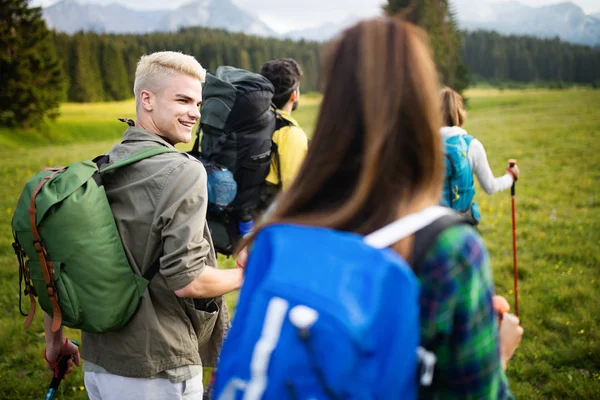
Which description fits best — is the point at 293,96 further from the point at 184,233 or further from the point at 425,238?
the point at 425,238

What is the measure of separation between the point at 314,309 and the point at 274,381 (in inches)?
8.0

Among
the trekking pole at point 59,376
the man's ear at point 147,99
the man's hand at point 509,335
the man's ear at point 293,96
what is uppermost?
the man's ear at point 147,99

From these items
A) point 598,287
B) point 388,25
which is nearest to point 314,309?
point 388,25

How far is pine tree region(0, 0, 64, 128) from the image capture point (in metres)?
38.2

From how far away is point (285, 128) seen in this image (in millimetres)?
4617

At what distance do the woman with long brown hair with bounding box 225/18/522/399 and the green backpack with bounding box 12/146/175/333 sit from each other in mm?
1210

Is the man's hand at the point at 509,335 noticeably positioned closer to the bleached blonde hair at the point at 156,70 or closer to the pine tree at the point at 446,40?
the bleached blonde hair at the point at 156,70

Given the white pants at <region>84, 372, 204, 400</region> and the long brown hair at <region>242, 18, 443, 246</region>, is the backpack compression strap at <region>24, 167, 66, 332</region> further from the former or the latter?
the long brown hair at <region>242, 18, 443, 246</region>

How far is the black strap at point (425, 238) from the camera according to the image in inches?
42.4

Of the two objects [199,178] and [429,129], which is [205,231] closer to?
[199,178]

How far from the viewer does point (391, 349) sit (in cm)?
99

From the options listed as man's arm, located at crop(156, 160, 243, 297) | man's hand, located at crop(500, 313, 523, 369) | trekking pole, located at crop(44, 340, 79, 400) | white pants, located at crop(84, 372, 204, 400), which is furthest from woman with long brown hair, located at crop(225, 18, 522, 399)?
trekking pole, located at crop(44, 340, 79, 400)

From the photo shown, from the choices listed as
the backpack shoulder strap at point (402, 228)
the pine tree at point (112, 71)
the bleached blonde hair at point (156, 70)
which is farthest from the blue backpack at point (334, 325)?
the pine tree at point (112, 71)

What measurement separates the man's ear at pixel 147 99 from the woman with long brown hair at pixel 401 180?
1.71 metres
